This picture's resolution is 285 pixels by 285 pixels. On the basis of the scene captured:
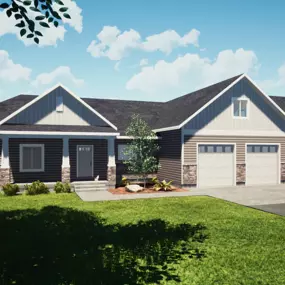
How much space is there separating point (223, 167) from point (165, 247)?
1367 cm

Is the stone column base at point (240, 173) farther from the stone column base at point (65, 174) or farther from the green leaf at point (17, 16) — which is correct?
the green leaf at point (17, 16)

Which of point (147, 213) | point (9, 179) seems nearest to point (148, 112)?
point (9, 179)

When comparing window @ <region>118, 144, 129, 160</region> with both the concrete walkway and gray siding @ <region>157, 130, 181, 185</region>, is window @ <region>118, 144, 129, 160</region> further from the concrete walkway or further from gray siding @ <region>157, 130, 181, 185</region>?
the concrete walkway

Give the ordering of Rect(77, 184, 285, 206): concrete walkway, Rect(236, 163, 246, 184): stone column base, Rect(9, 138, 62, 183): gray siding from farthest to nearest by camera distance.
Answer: Rect(236, 163, 246, 184): stone column base, Rect(9, 138, 62, 183): gray siding, Rect(77, 184, 285, 206): concrete walkway

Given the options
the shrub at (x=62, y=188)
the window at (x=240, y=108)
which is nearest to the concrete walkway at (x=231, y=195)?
the shrub at (x=62, y=188)

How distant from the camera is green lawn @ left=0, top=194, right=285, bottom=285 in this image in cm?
673

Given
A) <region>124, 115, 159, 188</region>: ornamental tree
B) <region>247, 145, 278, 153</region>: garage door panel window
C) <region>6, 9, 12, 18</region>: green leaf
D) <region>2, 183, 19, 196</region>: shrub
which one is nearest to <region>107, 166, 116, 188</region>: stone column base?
<region>124, 115, 159, 188</region>: ornamental tree

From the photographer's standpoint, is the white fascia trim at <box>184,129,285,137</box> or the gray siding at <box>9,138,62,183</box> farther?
the white fascia trim at <box>184,129,285,137</box>

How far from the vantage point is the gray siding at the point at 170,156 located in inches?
808

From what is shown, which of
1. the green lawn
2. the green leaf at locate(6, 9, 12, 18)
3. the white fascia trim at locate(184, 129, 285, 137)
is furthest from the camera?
the white fascia trim at locate(184, 129, 285, 137)

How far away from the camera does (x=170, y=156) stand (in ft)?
70.9

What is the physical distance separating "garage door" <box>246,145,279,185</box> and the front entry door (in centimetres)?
1064

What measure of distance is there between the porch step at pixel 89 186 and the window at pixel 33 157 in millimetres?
2766

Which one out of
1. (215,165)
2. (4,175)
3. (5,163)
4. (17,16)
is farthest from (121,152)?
(17,16)
